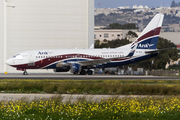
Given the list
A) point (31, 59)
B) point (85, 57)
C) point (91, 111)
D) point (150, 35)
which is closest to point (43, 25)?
point (31, 59)

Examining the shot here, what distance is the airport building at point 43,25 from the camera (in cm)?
6350

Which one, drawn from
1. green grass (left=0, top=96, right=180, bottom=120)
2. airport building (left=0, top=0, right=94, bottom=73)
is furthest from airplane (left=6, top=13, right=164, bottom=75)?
green grass (left=0, top=96, right=180, bottom=120)

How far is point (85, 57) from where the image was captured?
51.9 m

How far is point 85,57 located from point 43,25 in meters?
16.1

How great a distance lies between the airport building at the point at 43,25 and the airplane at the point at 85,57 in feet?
40.3

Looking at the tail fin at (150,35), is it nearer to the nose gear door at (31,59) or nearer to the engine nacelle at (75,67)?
the engine nacelle at (75,67)

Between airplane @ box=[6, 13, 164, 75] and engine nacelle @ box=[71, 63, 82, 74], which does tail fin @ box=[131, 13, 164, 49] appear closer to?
airplane @ box=[6, 13, 164, 75]

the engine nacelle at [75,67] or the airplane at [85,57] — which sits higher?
the airplane at [85,57]

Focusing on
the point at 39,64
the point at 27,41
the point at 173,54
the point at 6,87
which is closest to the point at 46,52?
the point at 39,64

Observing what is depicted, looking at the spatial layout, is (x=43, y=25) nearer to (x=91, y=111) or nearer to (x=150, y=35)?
(x=150, y=35)

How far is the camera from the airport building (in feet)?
208

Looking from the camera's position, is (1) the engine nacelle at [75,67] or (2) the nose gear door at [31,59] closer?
(1) the engine nacelle at [75,67]

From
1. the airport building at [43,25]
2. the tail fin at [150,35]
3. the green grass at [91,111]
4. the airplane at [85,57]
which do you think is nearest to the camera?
the green grass at [91,111]

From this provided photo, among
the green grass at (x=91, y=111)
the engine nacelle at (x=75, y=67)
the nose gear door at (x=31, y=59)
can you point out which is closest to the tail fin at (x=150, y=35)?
the engine nacelle at (x=75, y=67)
